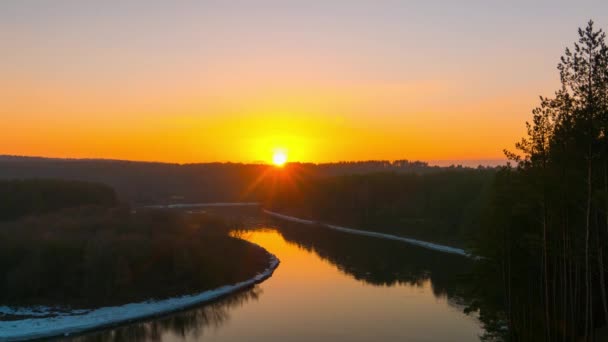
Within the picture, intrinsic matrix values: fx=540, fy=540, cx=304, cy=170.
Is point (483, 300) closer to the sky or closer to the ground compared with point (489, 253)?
closer to the ground

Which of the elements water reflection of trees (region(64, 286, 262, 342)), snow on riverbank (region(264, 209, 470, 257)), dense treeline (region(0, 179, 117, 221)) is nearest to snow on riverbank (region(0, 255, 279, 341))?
water reflection of trees (region(64, 286, 262, 342))

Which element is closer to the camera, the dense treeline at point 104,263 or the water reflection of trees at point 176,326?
the water reflection of trees at point 176,326

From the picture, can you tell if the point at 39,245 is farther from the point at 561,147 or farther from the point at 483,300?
the point at 561,147

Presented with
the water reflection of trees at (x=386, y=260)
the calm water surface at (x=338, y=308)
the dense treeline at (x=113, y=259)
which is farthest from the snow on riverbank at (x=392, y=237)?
the dense treeline at (x=113, y=259)

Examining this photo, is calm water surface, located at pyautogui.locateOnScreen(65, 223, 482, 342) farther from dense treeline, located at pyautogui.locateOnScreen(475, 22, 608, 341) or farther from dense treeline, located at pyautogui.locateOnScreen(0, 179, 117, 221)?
dense treeline, located at pyautogui.locateOnScreen(0, 179, 117, 221)

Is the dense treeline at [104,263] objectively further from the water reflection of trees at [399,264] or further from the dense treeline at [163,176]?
the dense treeline at [163,176]

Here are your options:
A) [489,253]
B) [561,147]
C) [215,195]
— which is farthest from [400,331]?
[215,195]
